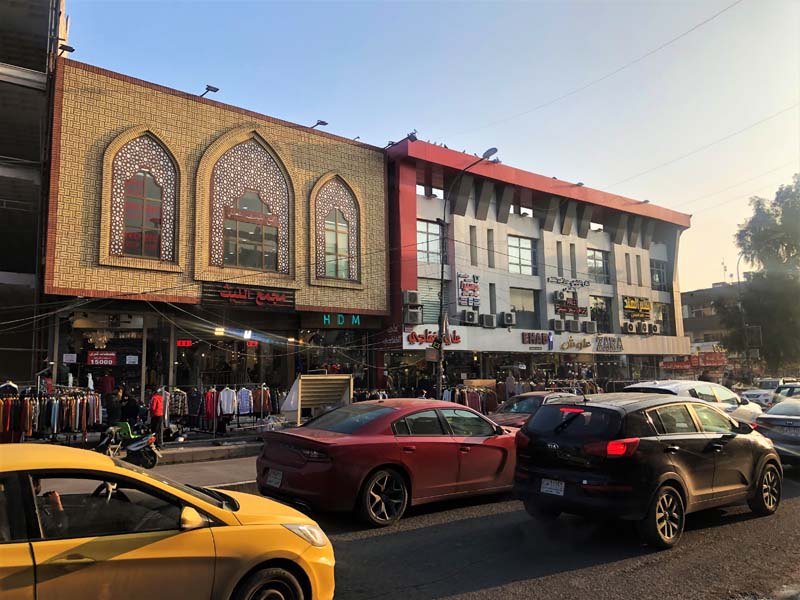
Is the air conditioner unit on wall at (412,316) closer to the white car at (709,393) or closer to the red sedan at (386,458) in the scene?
the white car at (709,393)

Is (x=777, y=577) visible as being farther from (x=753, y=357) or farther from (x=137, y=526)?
(x=753, y=357)

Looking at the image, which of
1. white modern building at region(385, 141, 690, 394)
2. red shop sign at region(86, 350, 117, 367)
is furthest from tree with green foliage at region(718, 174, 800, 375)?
red shop sign at region(86, 350, 117, 367)

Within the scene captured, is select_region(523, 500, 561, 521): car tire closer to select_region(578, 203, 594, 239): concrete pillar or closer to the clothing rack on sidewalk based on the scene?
the clothing rack on sidewalk

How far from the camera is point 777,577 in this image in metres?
5.14

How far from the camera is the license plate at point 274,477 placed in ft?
22.4

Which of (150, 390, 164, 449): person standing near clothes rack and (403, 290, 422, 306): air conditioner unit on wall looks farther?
(403, 290, 422, 306): air conditioner unit on wall

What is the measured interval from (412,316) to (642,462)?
62.2ft

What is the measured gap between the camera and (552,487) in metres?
6.30

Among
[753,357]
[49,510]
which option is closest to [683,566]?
[49,510]

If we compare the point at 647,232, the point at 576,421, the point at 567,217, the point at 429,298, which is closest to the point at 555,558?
the point at 576,421

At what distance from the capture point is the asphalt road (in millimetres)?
4856

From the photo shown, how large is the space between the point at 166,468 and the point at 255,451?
251 centimetres

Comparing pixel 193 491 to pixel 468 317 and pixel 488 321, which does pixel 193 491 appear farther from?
pixel 488 321

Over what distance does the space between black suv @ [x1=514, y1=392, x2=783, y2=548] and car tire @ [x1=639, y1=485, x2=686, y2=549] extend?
10 millimetres
